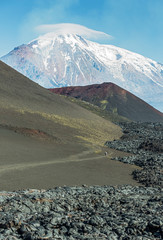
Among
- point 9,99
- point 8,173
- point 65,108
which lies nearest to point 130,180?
point 8,173

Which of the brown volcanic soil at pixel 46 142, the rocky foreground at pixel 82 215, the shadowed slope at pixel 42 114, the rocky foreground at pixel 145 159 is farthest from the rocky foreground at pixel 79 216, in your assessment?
the shadowed slope at pixel 42 114

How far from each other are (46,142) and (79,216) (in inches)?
1193

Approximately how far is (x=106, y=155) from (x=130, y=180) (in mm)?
13448

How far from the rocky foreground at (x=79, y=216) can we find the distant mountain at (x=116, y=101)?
111m

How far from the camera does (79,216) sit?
1466 cm

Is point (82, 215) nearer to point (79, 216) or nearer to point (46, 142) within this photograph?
point (79, 216)

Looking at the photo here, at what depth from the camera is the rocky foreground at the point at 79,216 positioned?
12.0 metres

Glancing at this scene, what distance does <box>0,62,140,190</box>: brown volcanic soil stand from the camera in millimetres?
27688

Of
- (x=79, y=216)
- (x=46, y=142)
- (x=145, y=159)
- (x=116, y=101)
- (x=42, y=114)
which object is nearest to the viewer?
(x=79, y=216)

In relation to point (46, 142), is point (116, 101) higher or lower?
higher

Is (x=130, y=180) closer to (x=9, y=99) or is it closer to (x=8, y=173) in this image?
(x=8, y=173)

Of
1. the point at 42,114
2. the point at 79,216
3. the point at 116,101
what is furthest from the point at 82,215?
the point at 116,101

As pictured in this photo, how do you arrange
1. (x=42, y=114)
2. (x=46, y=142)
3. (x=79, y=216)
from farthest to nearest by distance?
(x=42, y=114)
(x=46, y=142)
(x=79, y=216)

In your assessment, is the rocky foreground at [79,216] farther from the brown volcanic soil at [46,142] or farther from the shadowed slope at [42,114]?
the shadowed slope at [42,114]
